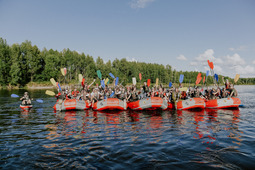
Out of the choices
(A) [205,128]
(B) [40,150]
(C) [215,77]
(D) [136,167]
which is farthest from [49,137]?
(C) [215,77]

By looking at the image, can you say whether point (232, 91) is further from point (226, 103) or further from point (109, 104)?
point (109, 104)

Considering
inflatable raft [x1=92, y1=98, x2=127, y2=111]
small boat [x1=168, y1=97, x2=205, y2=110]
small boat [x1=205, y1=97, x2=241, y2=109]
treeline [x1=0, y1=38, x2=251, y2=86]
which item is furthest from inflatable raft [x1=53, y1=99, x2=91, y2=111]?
treeline [x1=0, y1=38, x2=251, y2=86]

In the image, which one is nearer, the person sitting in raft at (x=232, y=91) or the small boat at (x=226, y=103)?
the small boat at (x=226, y=103)

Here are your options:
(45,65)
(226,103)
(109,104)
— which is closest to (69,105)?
(109,104)

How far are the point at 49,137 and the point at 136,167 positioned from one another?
4220mm

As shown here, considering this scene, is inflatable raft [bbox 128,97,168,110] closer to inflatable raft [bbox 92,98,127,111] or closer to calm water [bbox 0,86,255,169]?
inflatable raft [bbox 92,98,127,111]

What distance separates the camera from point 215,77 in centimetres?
1603

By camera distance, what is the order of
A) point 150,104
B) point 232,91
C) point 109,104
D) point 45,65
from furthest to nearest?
point 45,65
point 232,91
point 109,104
point 150,104

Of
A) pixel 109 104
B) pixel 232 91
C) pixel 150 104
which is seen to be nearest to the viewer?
pixel 150 104

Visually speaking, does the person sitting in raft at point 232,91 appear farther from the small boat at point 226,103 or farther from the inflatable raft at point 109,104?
the inflatable raft at point 109,104

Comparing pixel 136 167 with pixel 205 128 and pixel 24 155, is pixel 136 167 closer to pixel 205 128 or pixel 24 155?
pixel 24 155

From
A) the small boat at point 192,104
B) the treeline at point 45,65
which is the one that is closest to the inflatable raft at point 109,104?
the small boat at point 192,104

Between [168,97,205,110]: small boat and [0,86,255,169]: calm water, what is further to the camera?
[168,97,205,110]: small boat

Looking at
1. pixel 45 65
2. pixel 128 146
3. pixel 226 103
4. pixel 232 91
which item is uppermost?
pixel 45 65
